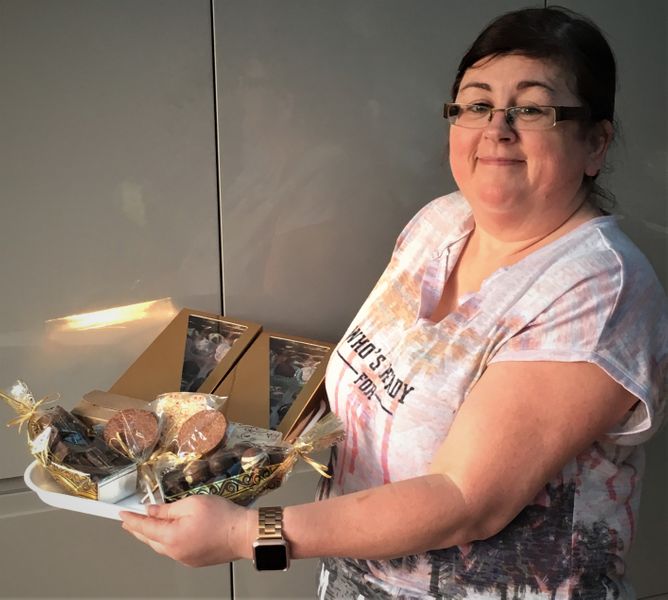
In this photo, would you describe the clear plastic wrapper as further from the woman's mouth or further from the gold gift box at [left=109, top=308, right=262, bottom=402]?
the woman's mouth

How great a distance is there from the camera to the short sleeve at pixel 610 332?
3.22 feet

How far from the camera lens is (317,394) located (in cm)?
135

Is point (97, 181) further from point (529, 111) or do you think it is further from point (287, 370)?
point (529, 111)

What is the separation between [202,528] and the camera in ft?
3.27

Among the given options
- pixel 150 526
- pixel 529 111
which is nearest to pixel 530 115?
pixel 529 111

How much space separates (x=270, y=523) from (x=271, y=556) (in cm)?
4

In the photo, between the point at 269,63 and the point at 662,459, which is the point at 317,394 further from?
the point at 662,459

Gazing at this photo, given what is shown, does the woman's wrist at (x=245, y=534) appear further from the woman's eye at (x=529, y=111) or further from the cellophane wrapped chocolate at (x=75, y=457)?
the woman's eye at (x=529, y=111)

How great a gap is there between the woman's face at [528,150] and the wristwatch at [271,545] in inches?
21.6

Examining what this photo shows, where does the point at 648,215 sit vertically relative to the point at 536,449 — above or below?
above

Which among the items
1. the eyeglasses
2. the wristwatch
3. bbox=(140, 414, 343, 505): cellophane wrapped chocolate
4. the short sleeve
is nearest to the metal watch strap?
the wristwatch

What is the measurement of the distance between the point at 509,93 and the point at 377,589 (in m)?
0.78

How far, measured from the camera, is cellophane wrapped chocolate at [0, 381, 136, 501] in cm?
106

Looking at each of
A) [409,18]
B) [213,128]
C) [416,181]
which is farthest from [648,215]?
[213,128]
